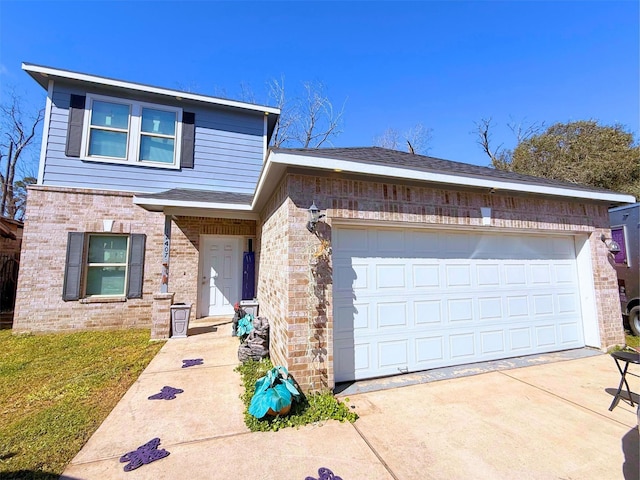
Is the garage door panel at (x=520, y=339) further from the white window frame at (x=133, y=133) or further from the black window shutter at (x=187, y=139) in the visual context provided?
the white window frame at (x=133, y=133)

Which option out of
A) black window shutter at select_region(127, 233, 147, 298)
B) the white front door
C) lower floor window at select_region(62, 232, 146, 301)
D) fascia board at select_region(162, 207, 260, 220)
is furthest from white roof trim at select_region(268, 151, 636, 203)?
lower floor window at select_region(62, 232, 146, 301)

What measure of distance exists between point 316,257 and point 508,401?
2846mm

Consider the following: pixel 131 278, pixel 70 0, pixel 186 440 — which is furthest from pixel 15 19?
pixel 186 440

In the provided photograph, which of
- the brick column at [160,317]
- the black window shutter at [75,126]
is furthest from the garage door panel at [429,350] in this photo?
the black window shutter at [75,126]

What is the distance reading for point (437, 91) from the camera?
10.4 m

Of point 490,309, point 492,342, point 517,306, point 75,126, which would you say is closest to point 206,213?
point 75,126

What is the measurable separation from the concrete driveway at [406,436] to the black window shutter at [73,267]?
4.40 metres

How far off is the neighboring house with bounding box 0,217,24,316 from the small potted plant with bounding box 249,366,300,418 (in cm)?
863

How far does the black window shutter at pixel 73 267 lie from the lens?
657 cm

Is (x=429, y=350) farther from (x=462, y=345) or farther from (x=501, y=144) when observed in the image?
(x=501, y=144)

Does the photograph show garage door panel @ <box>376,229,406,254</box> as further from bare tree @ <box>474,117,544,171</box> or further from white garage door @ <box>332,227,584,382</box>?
bare tree @ <box>474,117,544,171</box>

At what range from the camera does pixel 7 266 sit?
8.26m

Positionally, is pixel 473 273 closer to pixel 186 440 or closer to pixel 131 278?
pixel 186 440

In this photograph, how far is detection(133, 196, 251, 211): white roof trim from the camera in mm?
5566
